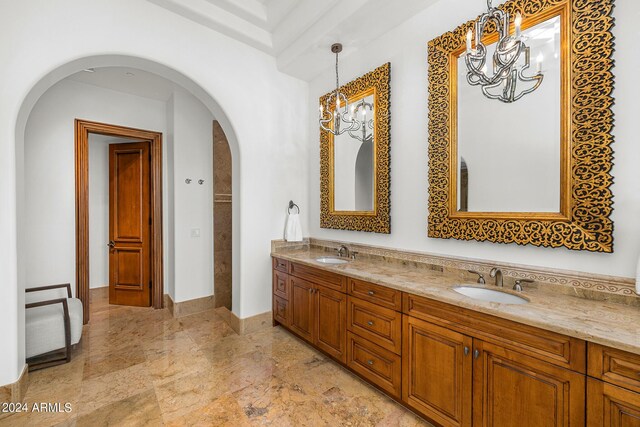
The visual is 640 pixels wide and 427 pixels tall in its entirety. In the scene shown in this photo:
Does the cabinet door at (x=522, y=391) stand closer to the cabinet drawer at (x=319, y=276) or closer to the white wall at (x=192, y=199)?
the cabinet drawer at (x=319, y=276)

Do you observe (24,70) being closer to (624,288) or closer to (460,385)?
(460,385)

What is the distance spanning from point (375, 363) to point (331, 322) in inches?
20.3

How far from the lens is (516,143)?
6.00 feet

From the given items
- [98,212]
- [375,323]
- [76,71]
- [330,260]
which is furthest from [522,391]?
[98,212]

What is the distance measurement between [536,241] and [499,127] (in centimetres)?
78

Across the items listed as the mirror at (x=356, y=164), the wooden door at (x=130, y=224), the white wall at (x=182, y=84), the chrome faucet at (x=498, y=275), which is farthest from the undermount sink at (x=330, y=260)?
the wooden door at (x=130, y=224)

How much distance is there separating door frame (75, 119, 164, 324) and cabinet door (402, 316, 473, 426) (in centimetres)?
348

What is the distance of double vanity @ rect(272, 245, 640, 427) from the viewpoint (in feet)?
3.75

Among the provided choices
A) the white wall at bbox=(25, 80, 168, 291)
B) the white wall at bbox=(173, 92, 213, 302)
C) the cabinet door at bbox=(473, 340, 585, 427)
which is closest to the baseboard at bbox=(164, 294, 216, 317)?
the white wall at bbox=(173, 92, 213, 302)

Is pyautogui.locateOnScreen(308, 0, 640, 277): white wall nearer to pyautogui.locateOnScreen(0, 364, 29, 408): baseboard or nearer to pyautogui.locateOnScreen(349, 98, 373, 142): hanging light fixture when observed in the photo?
pyautogui.locateOnScreen(349, 98, 373, 142): hanging light fixture

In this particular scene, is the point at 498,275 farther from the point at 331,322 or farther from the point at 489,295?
the point at 331,322

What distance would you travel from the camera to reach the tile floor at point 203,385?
1.84 m

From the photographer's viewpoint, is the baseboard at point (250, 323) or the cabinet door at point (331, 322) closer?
the cabinet door at point (331, 322)

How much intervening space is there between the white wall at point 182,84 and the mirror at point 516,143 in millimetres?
2004
